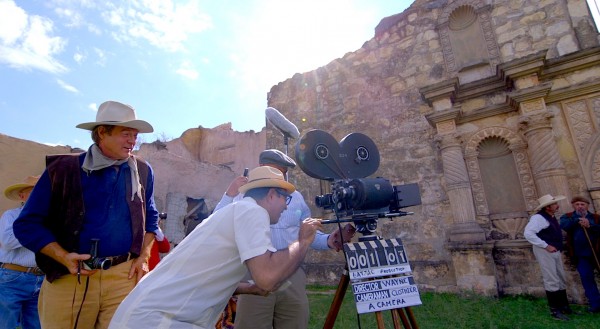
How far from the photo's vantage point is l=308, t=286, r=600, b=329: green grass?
349cm

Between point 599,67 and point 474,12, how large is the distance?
7.65ft

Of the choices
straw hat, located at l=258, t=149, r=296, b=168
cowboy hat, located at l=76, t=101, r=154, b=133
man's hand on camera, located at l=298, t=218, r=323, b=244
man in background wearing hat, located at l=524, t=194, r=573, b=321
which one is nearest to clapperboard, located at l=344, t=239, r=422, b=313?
man's hand on camera, located at l=298, t=218, r=323, b=244

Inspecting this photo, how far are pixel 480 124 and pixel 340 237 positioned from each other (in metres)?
4.58

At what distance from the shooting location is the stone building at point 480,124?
15.5 ft

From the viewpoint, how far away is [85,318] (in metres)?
1.71

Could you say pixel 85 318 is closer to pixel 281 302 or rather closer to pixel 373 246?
pixel 281 302

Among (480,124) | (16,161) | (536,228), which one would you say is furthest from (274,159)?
(16,161)

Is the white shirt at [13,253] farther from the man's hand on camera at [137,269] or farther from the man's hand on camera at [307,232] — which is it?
the man's hand on camera at [307,232]

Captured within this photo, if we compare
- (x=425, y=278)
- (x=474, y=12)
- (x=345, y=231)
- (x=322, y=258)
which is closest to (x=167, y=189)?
(x=322, y=258)

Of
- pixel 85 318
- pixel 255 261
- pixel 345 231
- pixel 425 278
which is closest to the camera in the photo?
pixel 255 261

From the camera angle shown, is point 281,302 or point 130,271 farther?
point 281,302

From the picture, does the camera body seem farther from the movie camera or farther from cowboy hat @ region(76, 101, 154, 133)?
the movie camera

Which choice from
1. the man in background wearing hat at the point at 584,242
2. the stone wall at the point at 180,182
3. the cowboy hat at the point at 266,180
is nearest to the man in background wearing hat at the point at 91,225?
the cowboy hat at the point at 266,180

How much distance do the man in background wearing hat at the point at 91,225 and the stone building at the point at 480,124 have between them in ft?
15.7
